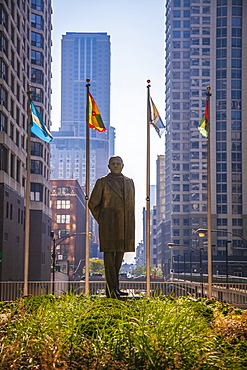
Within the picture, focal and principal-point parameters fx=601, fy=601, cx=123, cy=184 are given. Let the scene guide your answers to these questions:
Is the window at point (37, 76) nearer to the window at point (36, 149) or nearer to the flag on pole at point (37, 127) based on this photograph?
the window at point (36, 149)

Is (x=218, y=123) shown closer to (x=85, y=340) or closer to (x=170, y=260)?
(x=170, y=260)

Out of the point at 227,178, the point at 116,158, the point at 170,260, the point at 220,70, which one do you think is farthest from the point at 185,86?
the point at 116,158

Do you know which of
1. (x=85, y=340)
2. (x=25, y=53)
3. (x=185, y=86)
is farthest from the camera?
(x=185, y=86)

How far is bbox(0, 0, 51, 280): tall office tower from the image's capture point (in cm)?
6056

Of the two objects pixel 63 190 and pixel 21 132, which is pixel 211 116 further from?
pixel 21 132

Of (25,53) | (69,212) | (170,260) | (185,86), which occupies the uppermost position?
(185,86)

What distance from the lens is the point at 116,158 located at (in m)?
19.7

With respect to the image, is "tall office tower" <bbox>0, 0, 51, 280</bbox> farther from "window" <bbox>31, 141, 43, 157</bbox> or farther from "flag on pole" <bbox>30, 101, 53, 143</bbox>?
"flag on pole" <bbox>30, 101, 53, 143</bbox>

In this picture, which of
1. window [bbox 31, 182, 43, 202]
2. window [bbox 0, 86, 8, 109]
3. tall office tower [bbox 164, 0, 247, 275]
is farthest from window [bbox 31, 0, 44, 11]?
tall office tower [bbox 164, 0, 247, 275]

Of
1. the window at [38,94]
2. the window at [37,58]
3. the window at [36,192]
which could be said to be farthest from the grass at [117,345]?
the window at [37,58]

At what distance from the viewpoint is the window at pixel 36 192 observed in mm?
82750

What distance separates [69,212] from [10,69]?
9851cm

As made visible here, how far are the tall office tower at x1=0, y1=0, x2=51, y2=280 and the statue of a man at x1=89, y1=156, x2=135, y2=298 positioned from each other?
27.2 m

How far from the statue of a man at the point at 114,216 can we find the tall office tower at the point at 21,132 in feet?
89.3
